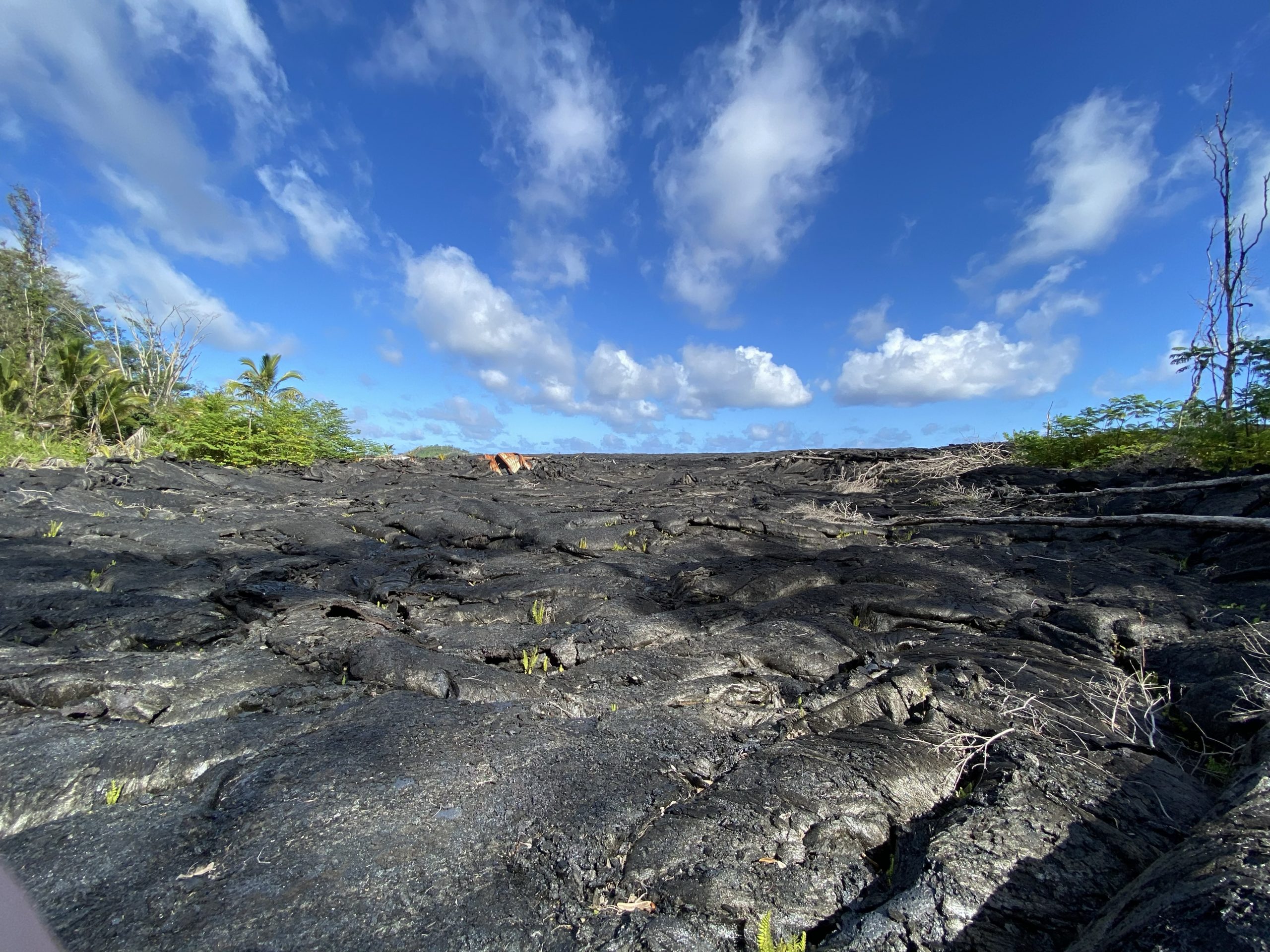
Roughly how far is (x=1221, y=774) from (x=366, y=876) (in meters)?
4.07

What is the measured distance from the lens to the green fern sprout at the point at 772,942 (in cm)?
202

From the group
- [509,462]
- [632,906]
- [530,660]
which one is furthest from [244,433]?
[632,906]

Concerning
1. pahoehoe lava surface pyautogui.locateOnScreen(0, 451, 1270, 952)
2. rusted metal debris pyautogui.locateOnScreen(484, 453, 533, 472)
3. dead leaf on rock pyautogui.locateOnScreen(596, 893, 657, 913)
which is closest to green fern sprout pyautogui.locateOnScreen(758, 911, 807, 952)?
pahoehoe lava surface pyautogui.locateOnScreen(0, 451, 1270, 952)

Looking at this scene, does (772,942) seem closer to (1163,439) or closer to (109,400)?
(1163,439)

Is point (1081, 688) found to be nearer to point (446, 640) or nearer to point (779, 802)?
point (779, 802)

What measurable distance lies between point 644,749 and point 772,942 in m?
1.24

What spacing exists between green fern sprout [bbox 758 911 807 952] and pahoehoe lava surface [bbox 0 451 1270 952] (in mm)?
52

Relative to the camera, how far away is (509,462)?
60.4 feet

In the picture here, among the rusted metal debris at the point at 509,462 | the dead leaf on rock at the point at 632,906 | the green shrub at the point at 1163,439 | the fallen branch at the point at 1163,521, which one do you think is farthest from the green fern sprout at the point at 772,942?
the rusted metal debris at the point at 509,462

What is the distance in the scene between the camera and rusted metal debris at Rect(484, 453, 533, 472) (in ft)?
59.3

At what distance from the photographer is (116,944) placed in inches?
78.8

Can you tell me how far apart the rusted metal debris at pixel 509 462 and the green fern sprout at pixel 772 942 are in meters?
16.3

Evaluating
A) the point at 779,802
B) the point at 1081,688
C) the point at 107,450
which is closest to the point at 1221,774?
the point at 1081,688

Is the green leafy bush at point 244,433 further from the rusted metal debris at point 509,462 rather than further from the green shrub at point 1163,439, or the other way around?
the green shrub at point 1163,439
